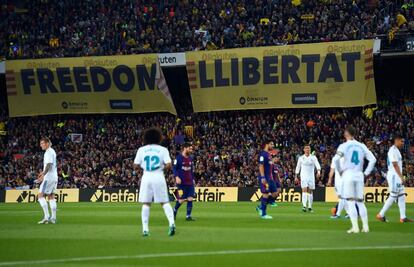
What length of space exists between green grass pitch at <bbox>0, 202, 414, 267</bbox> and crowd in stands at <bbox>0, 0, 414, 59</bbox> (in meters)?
24.2

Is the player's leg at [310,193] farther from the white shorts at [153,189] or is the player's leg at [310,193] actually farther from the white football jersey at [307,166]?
the white shorts at [153,189]

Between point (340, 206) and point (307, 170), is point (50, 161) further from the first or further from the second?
point (307, 170)

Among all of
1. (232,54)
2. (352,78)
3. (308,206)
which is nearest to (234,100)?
(232,54)

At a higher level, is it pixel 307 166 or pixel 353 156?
pixel 307 166

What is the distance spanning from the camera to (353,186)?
16859 millimetres

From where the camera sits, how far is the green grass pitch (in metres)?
13.1

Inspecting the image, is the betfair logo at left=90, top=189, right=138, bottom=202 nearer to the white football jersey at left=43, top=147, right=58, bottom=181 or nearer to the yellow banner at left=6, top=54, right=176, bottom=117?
the yellow banner at left=6, top=54, right=176, bottom=117

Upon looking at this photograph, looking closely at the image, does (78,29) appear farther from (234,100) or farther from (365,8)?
(365,8)

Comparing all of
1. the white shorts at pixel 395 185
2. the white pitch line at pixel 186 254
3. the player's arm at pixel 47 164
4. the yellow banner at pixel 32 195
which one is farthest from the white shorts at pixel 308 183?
the yellow banner at pixel 32 195

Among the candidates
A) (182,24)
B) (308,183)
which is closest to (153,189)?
(308,183)

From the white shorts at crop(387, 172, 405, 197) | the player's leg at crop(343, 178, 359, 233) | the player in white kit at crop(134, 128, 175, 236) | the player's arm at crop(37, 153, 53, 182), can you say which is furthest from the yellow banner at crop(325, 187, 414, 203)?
the player in white kit at crop(134, 128, 175, 236)

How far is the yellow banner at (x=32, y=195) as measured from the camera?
42750 millimetres

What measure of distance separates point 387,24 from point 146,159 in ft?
98.4

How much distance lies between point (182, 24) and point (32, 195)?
14.3 metres
